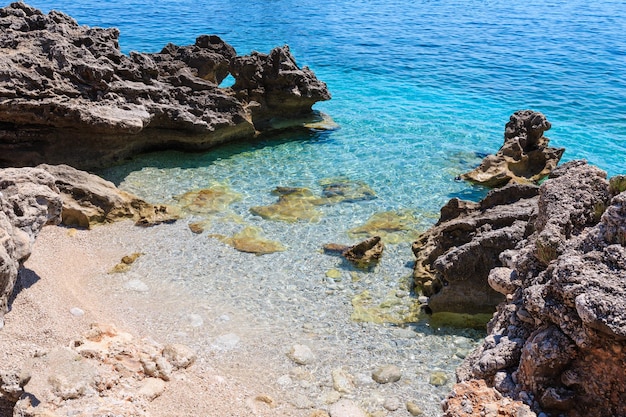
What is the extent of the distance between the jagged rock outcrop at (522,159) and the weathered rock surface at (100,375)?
9.36 metres

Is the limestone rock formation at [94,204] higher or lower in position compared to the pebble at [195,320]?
higher

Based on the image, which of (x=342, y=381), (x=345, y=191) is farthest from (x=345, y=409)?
(x=345, y=191)

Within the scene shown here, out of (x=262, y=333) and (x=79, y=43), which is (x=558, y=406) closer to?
(x=262, y=333)

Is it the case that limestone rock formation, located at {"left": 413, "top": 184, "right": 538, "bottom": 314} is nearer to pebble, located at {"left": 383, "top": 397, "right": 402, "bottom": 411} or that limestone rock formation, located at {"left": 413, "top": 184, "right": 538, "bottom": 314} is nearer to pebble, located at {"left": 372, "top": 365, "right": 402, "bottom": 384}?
pebble, located at {"left": 372, "top": 365, "right": 402, "bottom": 384}

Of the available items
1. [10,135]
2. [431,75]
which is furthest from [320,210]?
[431,75]

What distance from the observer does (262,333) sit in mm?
8695

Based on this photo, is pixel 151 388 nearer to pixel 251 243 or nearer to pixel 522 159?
pixel 251 243

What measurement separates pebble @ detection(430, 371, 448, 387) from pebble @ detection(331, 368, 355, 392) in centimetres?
105

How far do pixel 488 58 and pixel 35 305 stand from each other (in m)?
24.7

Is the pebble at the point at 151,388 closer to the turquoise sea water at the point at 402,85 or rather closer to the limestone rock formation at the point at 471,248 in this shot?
the limestone rock formation at the point at 471,248

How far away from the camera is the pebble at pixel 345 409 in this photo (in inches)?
282

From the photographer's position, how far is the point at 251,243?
11.3 meters

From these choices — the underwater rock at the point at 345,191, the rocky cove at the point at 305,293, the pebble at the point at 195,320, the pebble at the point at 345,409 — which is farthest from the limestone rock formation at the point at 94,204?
the pebble at the point at 345,409

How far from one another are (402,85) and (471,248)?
16076 millimetres
